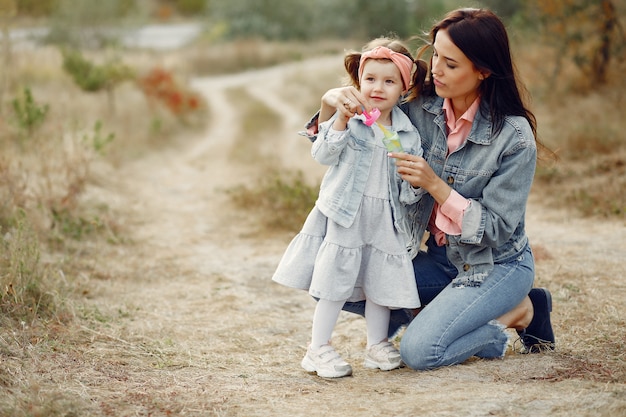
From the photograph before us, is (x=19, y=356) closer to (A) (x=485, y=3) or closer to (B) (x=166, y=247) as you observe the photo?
(B) (x=166, y=247)

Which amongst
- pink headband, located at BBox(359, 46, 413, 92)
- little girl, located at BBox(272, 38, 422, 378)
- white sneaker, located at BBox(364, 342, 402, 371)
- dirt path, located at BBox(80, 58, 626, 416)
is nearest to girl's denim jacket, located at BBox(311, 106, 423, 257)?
little girl, located at BBox(272, 38, 422, 378)

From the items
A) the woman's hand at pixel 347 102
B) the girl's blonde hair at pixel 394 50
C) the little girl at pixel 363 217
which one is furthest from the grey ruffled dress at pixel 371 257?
the girl's blonde hair at pixel 394 50

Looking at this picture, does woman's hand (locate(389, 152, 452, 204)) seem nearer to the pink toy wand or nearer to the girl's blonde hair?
the pink toy wand

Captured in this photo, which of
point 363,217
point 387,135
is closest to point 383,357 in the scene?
point 363,217

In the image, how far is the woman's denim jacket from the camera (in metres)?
3.29

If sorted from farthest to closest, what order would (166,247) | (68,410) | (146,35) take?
(146,35), (166,247), (68,410)

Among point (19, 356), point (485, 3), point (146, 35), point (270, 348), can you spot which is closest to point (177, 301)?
point (270, 348)

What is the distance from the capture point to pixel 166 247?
6469 mm

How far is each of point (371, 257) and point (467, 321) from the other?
51 centimetres

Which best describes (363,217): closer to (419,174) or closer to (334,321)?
(419,174)

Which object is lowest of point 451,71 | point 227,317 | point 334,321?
point 227,317

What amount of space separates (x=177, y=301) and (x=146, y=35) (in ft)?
104

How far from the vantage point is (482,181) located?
3365mm

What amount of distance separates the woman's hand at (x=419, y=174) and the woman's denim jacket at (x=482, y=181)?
0.53 ft
